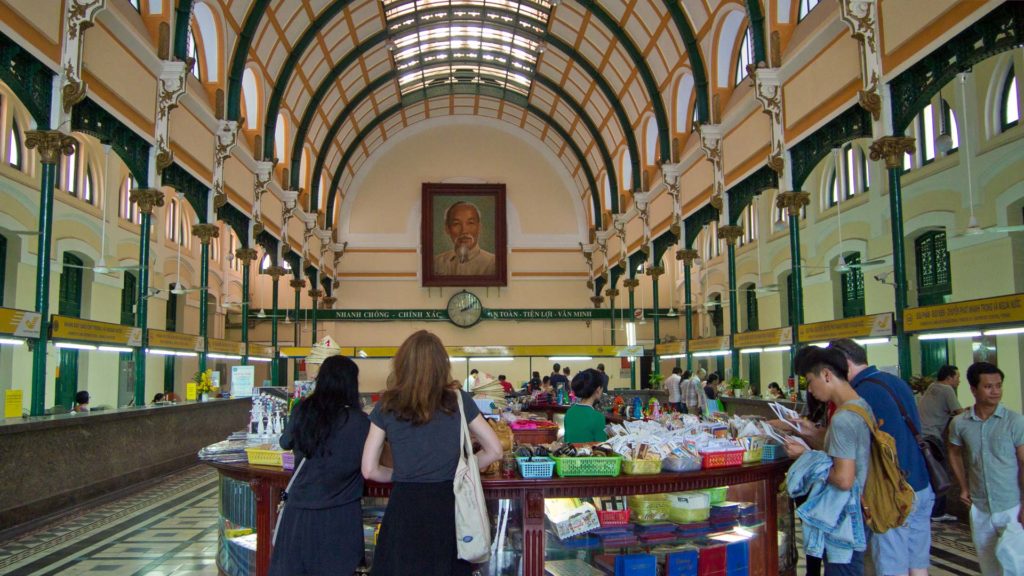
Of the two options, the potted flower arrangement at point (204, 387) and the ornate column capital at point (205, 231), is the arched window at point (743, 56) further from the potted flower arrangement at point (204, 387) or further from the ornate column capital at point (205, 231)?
the potted flower arrangement at point (204, 387)

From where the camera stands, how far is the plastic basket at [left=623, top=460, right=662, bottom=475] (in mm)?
3943

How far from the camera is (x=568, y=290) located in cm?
3278

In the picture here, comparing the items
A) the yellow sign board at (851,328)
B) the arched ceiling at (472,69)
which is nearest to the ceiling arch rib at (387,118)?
the arched ceiling at (472,69)

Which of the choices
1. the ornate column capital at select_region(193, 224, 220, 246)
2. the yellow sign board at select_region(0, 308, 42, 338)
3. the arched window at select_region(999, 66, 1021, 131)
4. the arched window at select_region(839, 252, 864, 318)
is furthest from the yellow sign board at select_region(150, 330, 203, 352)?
the arched window at select_region(999, 66, 1021, 131)

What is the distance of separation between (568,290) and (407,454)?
2981 centimetres

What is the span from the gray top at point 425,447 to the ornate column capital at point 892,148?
8.69 metres

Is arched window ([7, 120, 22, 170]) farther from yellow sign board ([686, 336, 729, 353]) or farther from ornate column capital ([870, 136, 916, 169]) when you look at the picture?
ornate column capital ([870, 136, 916, 169])

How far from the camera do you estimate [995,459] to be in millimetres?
4051

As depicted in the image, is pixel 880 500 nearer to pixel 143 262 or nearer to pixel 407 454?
pixel 407 454

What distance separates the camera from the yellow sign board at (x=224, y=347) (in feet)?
52.9

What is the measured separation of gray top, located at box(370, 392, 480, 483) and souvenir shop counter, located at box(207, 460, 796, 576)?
60cm

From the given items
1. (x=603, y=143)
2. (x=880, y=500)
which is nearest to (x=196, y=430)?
(x=880, y=500)

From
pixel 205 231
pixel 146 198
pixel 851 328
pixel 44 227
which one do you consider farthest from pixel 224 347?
pixel 851 328

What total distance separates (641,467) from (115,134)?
1072 cm
